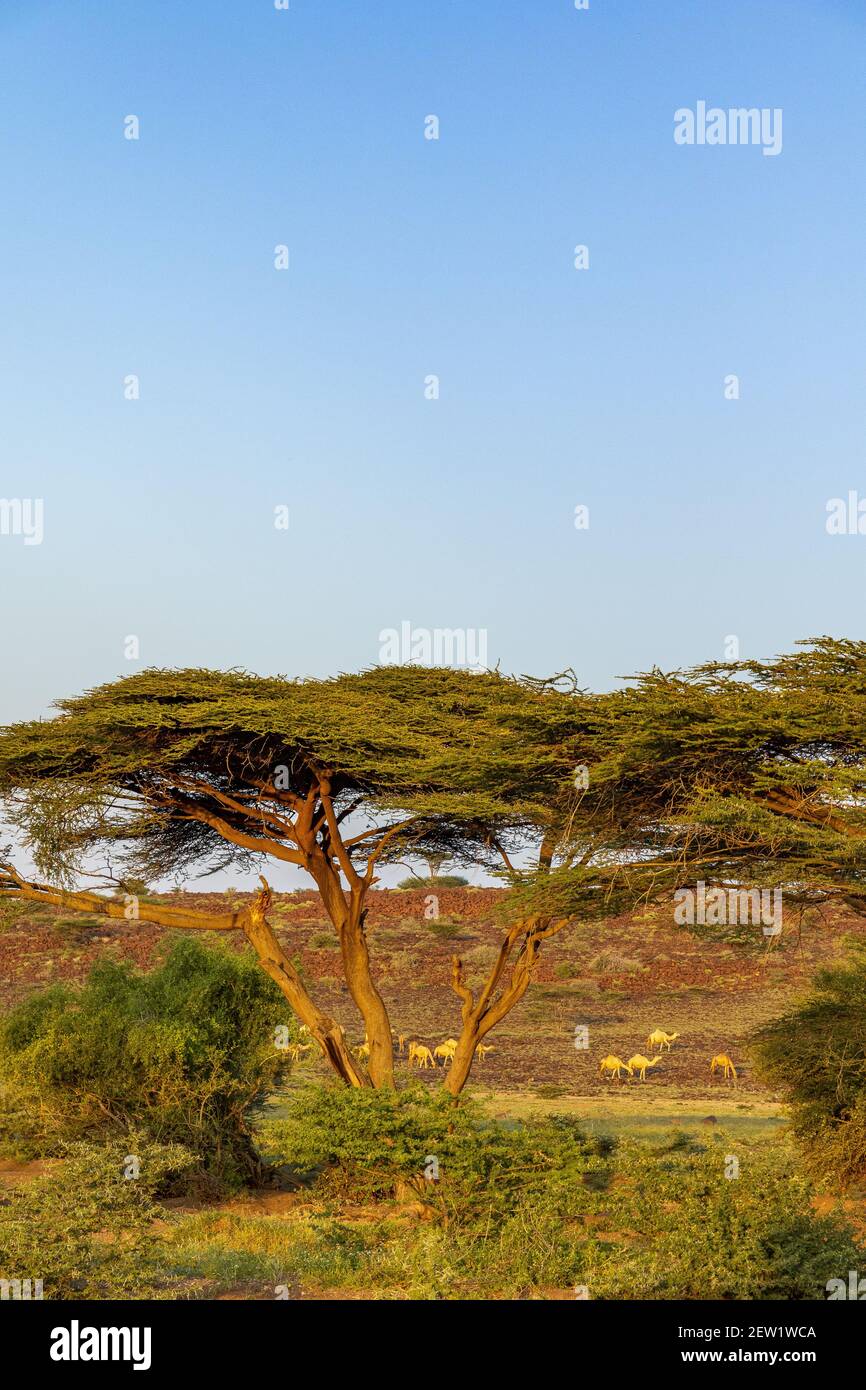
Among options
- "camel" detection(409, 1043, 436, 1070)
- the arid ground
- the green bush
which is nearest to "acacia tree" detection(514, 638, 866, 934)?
the arid ground

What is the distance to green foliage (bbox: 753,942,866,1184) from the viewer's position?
17.7m

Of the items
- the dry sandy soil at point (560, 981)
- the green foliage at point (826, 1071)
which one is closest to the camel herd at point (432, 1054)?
the dry sandy soil at point (560, 981)

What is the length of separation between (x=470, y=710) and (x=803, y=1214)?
8.42m

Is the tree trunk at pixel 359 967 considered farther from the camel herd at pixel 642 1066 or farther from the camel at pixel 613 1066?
the camel at pixel 613 1066

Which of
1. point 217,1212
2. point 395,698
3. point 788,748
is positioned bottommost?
point 217,1212

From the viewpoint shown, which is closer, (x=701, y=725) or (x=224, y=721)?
(x=701, y=725)

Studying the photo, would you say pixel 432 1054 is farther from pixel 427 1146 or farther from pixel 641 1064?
pixel 427 1146

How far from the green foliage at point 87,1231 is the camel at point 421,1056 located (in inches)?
895

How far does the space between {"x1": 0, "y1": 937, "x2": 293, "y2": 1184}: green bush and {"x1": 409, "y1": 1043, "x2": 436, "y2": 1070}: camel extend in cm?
1502

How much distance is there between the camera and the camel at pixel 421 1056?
116 ft

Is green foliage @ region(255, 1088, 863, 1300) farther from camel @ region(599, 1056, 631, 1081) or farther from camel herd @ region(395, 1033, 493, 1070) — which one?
camel @ region(599, 1056, 631, 1081)
